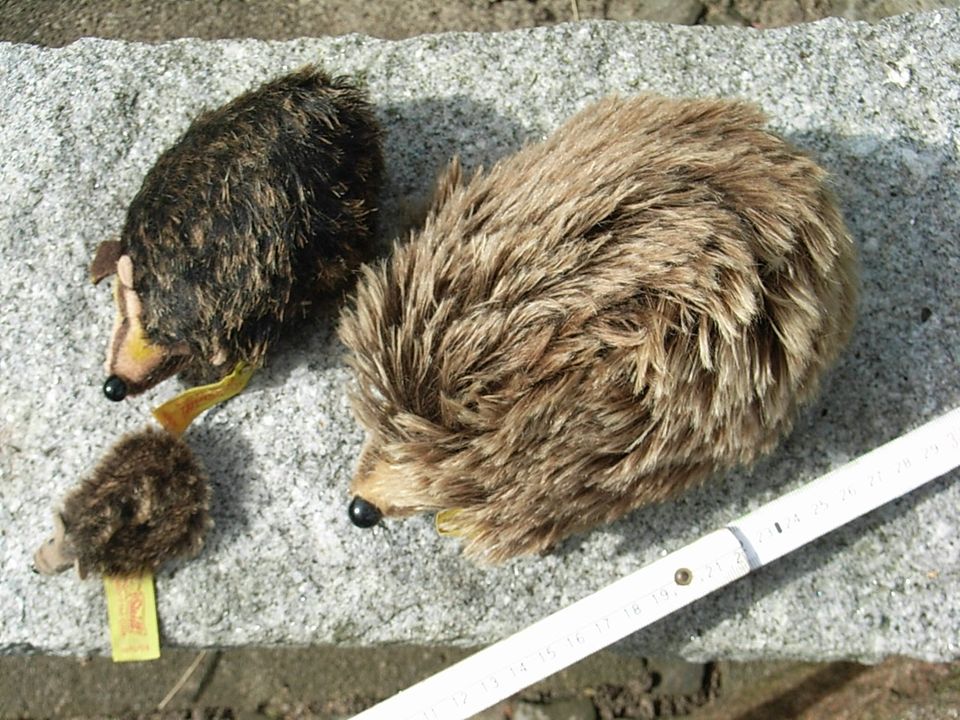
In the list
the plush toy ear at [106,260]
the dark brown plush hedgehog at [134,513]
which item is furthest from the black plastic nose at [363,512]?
the plush toy ear at [106,260]

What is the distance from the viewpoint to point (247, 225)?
4.72ft

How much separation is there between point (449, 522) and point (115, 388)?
670 mm

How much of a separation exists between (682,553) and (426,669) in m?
0.67

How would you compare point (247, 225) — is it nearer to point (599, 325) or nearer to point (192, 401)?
point (192, 401)

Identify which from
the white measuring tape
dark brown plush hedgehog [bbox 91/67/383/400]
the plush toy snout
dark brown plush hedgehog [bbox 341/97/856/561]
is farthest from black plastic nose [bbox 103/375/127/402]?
the white measuring tape

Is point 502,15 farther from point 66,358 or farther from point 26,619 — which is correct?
point 26,619

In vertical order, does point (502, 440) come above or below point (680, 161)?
below

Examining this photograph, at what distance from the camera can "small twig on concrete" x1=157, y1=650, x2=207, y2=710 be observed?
1.94 metres

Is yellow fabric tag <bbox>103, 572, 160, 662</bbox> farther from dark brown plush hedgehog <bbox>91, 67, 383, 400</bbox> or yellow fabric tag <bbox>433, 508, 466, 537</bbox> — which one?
yellow fabric tag <bbox>433, 508, 466, 537</bbox>

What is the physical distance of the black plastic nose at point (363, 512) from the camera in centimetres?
148

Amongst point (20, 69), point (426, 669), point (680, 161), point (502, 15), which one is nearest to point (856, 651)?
point (426, 669)

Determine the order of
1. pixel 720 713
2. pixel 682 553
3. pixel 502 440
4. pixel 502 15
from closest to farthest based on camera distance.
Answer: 1. pixel 502 440
2. pixel 682 553
3. pixel 720 713
4. pixel 502 15

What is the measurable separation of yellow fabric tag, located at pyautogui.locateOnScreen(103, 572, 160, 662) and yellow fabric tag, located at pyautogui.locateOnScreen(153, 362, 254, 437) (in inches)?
11.8

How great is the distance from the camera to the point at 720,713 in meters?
1.88
